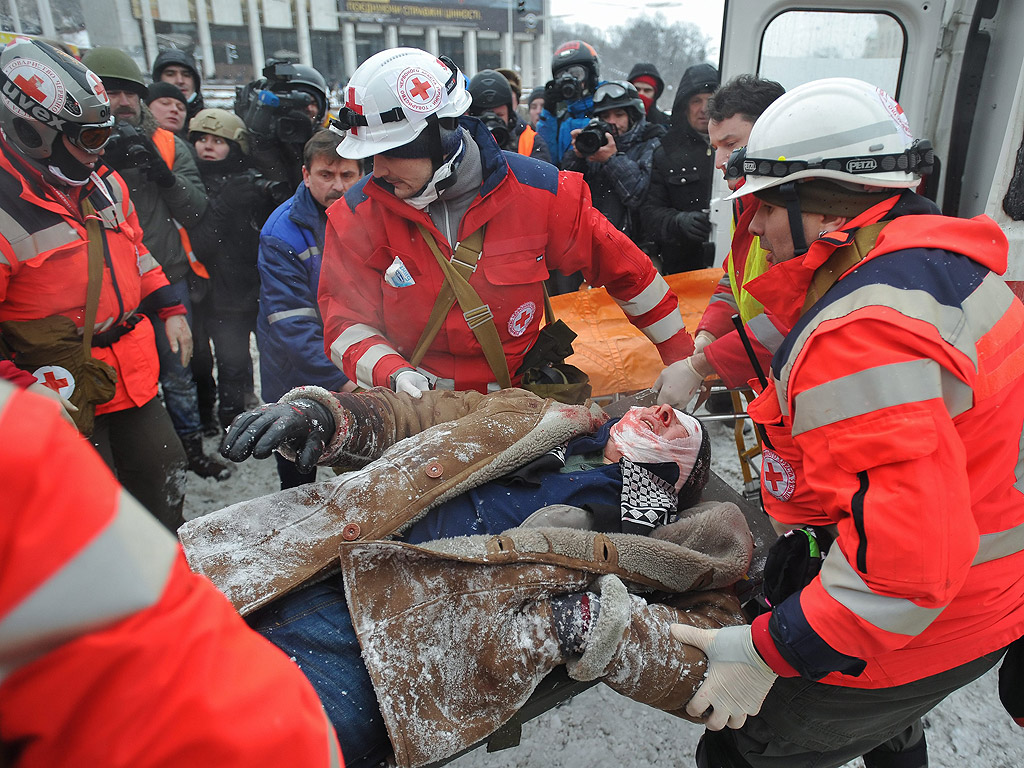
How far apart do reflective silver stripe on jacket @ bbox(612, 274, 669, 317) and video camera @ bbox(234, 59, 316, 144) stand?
8.04 ft

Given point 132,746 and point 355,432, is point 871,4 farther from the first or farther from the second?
point 132,746

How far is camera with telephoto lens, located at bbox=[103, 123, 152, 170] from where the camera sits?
350 centimetres

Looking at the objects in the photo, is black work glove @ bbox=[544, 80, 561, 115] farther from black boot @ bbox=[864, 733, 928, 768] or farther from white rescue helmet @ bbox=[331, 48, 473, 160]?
black boot @ bbox=[864, 733, 928, 768]

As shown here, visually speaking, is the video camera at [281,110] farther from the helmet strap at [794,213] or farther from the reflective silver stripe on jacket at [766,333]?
the helmet strap at [794,213]

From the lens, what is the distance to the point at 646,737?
2.42 metres

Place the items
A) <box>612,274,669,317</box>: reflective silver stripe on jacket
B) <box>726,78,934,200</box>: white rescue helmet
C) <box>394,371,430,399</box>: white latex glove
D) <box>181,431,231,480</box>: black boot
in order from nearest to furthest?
1. <box>726,78,934,200</box>: white rescue helmet
2. <box>394,371,430,399</box>: white latex glove
3. <box>612,274,669,317</box>: reflective silver stripe on jacket
4. <box>181,431,231,480</box>: black boot

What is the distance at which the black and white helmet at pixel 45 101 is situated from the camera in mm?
2369

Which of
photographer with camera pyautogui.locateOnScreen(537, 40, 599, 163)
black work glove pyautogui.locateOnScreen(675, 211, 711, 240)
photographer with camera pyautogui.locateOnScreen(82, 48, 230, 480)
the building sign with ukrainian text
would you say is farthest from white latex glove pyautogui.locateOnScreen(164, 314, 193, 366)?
the building sign with ukrainian text

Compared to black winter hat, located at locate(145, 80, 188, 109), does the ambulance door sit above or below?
above

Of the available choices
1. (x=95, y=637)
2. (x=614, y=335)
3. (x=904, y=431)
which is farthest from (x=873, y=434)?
(x=614, y=335)

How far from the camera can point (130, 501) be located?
601 millimetres

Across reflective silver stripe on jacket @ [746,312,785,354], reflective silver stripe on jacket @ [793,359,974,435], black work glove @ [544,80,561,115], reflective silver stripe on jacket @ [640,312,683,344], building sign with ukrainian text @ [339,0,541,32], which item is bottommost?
reflective silver stripe on jacket @ [640,312,683,344]

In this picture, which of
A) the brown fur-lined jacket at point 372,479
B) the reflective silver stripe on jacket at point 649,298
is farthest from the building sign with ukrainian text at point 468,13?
the brown fur-lined jacket at point 372,479

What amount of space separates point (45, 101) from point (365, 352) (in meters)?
1.45
